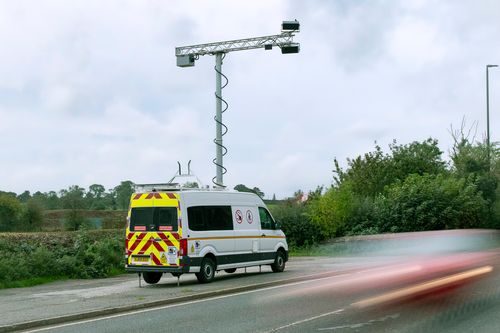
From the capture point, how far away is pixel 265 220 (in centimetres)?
2172

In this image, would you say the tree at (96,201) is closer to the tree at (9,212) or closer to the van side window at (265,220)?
the tree at (9,212)

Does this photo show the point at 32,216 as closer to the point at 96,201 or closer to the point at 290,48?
the point at 96,201

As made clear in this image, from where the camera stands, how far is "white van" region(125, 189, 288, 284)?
18.1 metres

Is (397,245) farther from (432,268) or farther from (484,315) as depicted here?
(484,315)

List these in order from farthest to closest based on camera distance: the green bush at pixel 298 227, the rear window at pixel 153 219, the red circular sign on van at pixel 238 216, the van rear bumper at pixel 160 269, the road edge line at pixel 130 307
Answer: the green bush at pixel 298 227 → the red circular sign on van at pixel 238 216 → the rear window at pixel 153 219 → the van rear bumper at pixel 160 269 → the road edge line at pixel 130 307

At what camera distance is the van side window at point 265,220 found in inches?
849

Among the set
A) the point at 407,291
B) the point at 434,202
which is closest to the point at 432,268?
the point at 407,291

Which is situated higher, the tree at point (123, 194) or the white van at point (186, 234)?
the tree at point (123, 194)

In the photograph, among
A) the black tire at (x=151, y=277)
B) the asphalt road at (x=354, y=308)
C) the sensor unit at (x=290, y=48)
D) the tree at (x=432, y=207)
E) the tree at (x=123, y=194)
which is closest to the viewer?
the asphalt road at (x=354, y=308)

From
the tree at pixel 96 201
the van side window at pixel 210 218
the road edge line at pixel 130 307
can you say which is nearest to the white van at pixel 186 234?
the van side window at pixel 210 218

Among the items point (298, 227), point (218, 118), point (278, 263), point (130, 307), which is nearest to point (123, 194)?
point (298, 227)

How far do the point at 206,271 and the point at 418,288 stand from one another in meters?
5.94

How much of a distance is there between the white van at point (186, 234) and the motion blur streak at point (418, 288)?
5612mm

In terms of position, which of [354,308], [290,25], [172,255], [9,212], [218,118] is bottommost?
[354,308]
